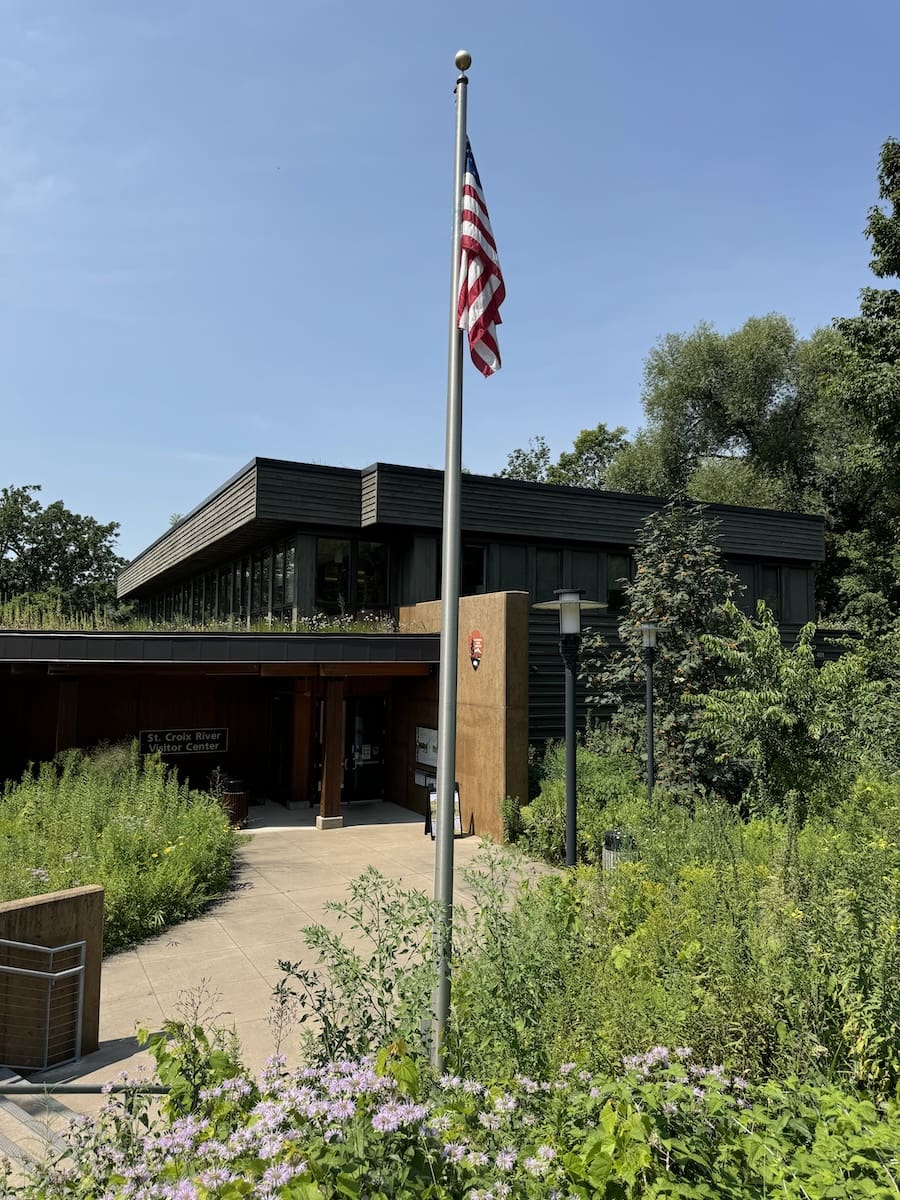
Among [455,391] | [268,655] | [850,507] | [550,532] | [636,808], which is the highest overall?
[850,507]

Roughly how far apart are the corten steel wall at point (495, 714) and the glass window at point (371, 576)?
4.03 meters

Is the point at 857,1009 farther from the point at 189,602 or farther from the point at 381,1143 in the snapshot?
the point at 189,602

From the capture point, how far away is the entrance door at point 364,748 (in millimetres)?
17188

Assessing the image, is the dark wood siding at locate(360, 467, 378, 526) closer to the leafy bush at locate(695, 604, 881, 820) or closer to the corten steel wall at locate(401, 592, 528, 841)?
the corten steel wall at locate(401, 592, 528, 841)

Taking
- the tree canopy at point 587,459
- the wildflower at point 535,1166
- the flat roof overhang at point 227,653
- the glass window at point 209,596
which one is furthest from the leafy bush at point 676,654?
the tree canopy at point 587,459

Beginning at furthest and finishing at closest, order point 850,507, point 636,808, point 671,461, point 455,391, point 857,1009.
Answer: point 671,461 → point 850,507 → point 636,808 → point 455,391 → point 857,1009

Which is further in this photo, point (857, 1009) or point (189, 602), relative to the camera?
point (189, 602)

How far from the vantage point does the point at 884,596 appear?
86.8 ft

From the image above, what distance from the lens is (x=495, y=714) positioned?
43.8ft

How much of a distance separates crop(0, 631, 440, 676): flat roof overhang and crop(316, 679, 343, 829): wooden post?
0.57 metres

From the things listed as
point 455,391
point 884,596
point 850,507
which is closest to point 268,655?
point 455,391

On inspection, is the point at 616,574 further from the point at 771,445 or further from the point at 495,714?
the point at 771,445

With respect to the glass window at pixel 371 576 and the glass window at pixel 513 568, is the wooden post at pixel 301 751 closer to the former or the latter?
the glass window at pixel 371 576

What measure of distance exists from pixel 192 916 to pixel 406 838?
204 inches
